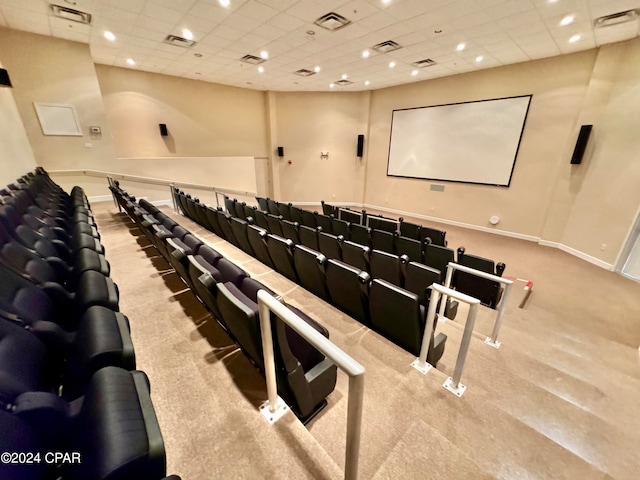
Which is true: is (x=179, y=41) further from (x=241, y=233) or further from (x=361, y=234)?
(x=361, y=234)

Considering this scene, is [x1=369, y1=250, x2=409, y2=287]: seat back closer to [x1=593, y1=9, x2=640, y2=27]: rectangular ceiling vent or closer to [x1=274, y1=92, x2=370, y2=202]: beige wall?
[x1=593, y1=9, x2=640, y2=27]: rectangular ceiling vent

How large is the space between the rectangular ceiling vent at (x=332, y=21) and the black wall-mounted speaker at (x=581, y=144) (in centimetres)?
516

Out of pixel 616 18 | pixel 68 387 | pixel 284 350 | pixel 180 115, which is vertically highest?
pixel 616 18

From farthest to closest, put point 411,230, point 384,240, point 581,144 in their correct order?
point 581,144, point 411,230, point 384,240

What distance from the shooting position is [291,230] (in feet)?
13.3

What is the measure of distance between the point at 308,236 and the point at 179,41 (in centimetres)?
498

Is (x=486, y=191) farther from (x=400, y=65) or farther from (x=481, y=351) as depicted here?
(x=481, y=351)

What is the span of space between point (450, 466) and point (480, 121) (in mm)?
7834

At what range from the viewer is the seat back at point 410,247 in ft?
11.7

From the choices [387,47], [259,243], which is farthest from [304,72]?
[259,243]

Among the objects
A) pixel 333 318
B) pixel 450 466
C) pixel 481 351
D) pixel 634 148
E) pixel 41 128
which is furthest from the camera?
pixel 41 128

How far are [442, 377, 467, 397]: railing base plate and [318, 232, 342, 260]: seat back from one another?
176 centimetres

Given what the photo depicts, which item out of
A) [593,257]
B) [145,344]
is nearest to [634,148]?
[593,257]

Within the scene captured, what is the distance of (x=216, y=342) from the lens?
1881 mm
